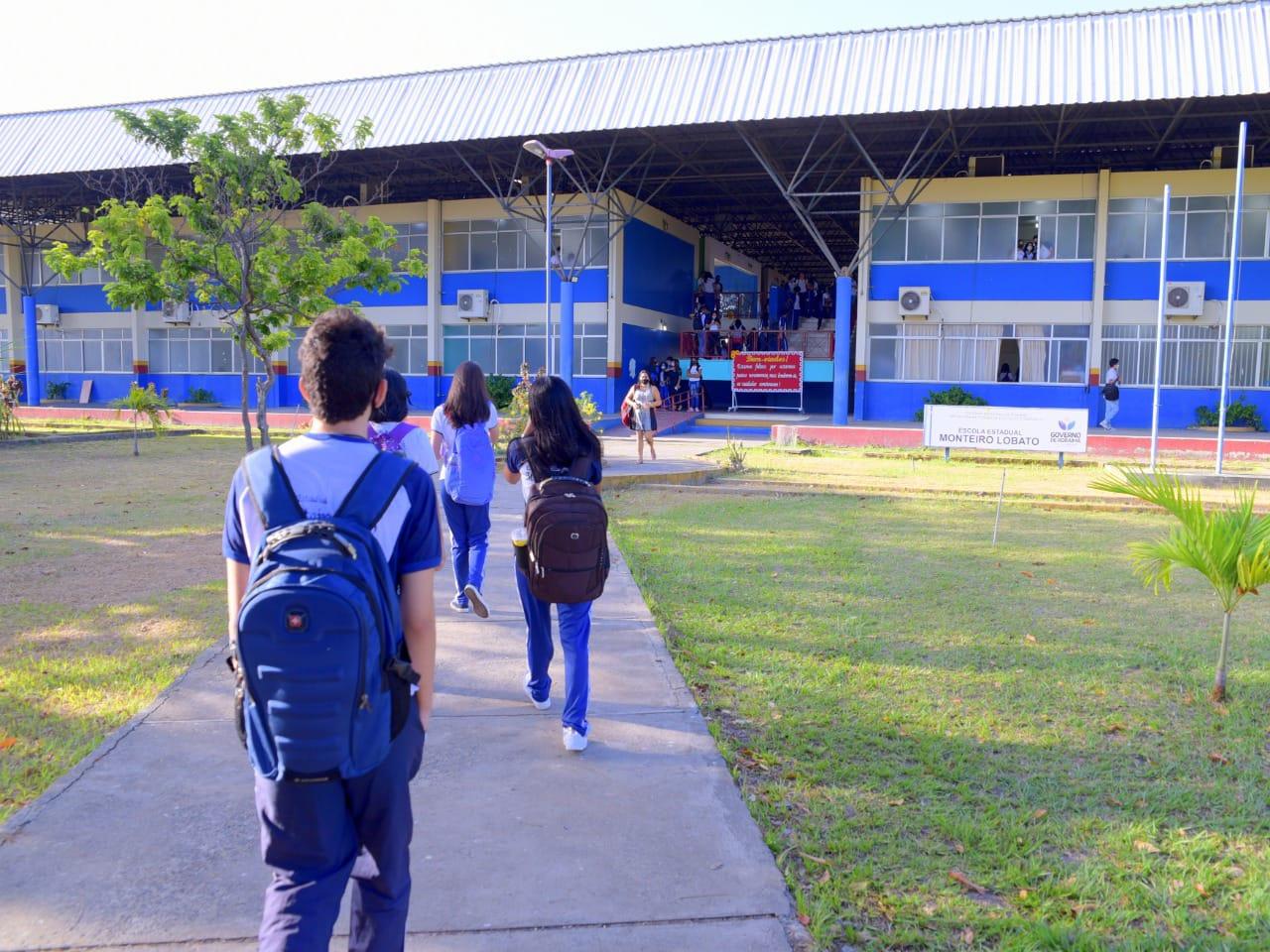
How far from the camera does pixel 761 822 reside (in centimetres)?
384

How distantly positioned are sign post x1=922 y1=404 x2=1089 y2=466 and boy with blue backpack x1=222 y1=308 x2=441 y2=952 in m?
17.8

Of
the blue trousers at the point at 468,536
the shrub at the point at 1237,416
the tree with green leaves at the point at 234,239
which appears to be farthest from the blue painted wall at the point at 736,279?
the blue trousers at the point at 468,536

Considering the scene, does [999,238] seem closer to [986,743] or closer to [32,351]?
[986,743]

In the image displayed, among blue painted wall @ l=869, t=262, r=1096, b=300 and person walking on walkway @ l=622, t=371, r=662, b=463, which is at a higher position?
blue painted wall @ l=869, t=262, r=1096, b=300

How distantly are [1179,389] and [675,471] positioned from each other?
1867cm

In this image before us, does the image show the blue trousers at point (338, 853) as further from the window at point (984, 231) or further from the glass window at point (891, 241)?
the glass window at point (891, 241)

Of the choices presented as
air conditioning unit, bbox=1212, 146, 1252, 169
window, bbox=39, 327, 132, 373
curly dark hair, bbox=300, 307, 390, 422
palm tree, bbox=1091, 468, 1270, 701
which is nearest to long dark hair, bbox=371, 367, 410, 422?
curly dark hair, bbox=300, 307, 390, 422

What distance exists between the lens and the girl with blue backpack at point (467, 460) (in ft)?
21.1

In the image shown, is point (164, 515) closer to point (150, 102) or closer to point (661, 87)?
point (661, 87)

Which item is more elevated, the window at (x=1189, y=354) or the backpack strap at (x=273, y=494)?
the window at (x=1189, y=354)

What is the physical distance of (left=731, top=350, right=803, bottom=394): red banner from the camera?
3217 centimetres

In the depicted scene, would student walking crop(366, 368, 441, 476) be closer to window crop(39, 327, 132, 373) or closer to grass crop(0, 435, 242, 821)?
grass crop(0, 435, 242, 821)

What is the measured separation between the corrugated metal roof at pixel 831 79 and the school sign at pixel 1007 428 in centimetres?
844

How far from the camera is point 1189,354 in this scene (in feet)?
92.2
